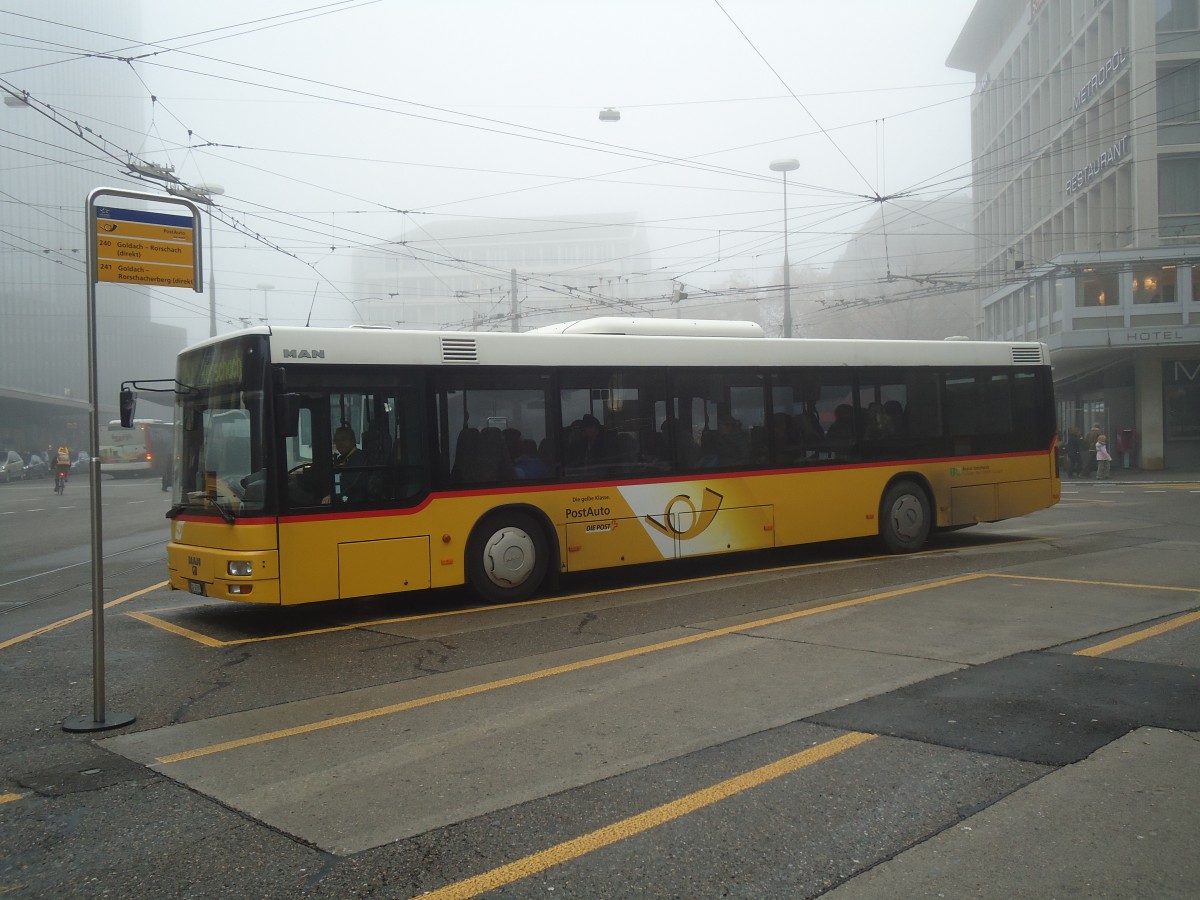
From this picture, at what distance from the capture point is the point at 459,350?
1016 centimetres

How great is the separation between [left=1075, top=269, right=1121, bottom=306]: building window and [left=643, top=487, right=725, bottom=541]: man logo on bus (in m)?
28.4

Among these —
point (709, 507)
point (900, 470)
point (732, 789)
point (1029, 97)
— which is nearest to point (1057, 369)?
point (1029, 97)

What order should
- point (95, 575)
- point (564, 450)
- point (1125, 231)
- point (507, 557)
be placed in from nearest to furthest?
point (95, 575) → point (507, 557) → point (564, 450) → point (1125, 231)

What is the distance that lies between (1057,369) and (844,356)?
33987 millimetres

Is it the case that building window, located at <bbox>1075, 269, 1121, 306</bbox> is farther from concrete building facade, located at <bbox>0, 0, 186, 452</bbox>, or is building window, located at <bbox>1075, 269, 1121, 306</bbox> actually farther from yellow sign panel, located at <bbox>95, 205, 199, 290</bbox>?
yellow sign panel, located at <bbox>95, 205, 199, 290</bbox>

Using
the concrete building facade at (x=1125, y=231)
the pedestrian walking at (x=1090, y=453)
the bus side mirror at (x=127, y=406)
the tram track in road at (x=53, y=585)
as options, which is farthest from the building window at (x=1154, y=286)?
the bus side mirror at (x=127, y=406)

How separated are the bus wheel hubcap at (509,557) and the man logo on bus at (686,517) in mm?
1461

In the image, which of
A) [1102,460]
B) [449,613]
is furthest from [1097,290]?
[449,613]

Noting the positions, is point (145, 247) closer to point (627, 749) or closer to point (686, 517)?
point (627, 749)

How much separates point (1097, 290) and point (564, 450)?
3078 centimetres

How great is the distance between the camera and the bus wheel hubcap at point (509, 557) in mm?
10188

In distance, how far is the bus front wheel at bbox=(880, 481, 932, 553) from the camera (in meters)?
13.2

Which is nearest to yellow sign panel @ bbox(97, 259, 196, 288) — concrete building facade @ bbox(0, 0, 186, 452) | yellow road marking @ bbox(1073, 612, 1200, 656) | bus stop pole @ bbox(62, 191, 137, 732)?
bus stop pole @ bbox(62, 191, 137, 732)

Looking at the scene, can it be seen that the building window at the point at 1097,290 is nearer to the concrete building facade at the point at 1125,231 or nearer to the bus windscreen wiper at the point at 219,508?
the concrete building facade at the point at 1125,231
